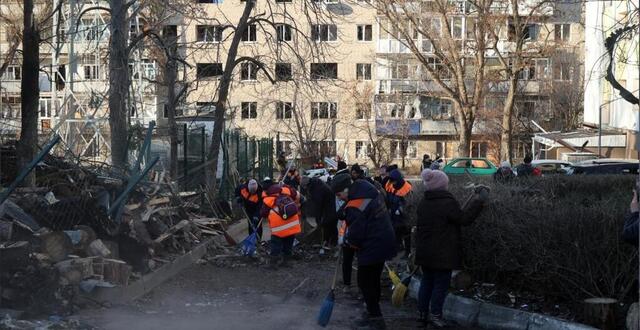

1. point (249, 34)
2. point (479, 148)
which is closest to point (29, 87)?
point (249, 34)

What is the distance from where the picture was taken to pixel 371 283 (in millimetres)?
8680

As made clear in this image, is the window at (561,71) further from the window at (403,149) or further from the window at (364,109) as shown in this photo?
the window at (364,109)

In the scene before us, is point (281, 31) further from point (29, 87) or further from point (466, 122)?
point (466, 122)

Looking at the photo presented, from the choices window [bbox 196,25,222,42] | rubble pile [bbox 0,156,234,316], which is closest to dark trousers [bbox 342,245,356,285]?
rubble pile [bbox 0,156,234,316]

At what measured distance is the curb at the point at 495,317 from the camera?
755cm

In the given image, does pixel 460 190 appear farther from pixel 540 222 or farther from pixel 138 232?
pixel 138 232

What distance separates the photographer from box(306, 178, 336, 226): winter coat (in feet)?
47.2

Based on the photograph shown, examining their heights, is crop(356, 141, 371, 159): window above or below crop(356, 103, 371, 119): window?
below

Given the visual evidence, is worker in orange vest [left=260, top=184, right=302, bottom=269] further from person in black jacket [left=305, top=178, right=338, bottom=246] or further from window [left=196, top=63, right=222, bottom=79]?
window [left=196, top=63, right=222, bottom=79]

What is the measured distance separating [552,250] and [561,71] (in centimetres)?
5170

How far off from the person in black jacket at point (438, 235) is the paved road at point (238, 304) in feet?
1.64

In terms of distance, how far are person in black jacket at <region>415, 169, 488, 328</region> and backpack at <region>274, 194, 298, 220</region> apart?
4.98 metres

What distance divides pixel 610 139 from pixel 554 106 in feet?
49.0

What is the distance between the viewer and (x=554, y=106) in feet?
187
